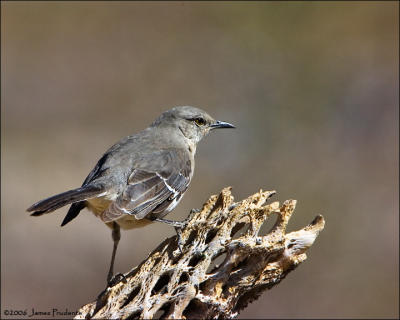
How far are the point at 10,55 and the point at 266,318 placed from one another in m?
10.0

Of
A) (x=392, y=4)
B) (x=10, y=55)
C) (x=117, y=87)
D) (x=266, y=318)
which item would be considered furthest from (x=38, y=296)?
(x=392, y=4)

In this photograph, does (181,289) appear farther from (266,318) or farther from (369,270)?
(369,270)

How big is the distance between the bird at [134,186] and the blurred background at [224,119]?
12.6 feet

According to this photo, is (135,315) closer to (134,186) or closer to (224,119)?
(134,186)

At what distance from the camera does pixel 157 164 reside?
6219mm

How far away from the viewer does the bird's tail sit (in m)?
5.03

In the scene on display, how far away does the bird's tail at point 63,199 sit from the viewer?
5027 millimetres

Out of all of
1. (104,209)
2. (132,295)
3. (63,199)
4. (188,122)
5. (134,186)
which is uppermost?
(188,122)

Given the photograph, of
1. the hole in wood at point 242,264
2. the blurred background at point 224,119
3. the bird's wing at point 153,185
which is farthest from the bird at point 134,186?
the blurred background at point 224,119

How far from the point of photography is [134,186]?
5770mm

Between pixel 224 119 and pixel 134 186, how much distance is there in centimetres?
793

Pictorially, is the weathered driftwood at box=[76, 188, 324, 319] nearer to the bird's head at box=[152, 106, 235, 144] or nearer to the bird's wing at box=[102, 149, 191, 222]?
the bird's wing at box=[102, 149, 191, 222]

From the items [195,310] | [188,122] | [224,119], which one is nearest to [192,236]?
[195,310]

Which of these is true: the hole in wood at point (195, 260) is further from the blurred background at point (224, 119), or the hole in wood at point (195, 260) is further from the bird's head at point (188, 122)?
Answer: the blurred background at point (224, 119)
